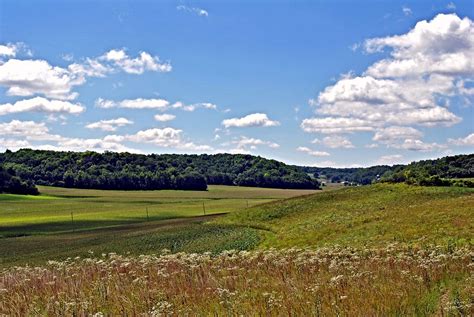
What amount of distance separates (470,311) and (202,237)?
4779 cm

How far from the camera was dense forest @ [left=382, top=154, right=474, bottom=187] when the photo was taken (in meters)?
71.5

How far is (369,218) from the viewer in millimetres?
50156

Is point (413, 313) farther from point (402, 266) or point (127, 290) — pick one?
point (127, 290)

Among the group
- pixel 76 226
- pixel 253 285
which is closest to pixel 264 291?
pixel 253 285

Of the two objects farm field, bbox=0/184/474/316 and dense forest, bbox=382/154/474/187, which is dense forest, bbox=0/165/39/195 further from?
farm field, bbox=0/184/474/316

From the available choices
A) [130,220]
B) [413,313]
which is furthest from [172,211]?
[413,313]

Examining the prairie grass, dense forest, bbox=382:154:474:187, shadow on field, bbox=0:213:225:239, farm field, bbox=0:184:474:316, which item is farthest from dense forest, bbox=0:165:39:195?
the prairie grass

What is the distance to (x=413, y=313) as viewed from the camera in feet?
29.5

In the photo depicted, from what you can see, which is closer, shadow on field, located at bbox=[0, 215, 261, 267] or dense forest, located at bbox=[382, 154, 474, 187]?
shadow on field, located at bbox=[0, 215, 261, 267]

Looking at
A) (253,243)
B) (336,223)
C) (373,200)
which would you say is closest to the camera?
(253,243)

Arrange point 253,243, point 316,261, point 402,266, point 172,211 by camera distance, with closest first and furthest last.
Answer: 1. point 402,266
2. point 316,261
3. point 253,243
4. point 172,211

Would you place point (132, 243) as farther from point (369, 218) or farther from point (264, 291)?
point (264, 291)

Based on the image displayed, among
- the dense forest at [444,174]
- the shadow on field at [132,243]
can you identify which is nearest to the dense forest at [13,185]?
the shadow on field at [132,243]

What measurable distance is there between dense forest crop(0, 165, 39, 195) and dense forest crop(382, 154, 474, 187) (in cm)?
12085
